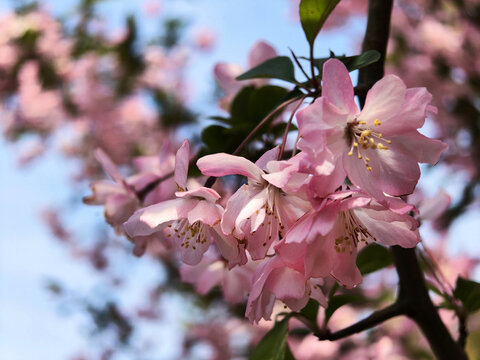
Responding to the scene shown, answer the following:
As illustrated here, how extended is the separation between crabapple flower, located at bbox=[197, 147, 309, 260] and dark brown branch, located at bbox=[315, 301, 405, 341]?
222 mm

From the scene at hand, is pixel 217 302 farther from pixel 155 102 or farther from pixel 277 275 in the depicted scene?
pixel 277 275

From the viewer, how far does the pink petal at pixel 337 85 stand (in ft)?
1.38

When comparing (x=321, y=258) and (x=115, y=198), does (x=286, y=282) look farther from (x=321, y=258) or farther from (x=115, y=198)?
(x=115, y=198)

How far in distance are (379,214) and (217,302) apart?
2.38m

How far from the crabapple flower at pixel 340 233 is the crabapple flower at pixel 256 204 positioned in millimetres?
37

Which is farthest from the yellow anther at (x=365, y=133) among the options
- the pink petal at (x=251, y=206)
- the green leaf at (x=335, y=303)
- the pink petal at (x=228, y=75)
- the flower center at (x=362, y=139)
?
the pink petal at (x=228, y=75)

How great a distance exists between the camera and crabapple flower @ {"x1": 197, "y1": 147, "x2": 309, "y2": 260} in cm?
46

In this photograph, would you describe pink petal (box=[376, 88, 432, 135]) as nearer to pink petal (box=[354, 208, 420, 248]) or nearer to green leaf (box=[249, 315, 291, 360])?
pink petal (box=[354, 208, 420, 248])

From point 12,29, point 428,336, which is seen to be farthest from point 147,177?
point 12,29

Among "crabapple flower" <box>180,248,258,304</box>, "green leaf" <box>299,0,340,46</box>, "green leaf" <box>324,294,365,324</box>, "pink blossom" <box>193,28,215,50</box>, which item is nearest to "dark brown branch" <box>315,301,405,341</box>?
"green leaf" <box>324,294,365,324</box>

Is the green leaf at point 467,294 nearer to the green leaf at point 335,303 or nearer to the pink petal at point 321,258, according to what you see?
the green leaf at point 335,303

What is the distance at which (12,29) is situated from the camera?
3041 mm

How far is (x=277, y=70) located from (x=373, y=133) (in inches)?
7.8

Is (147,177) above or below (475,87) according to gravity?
above
